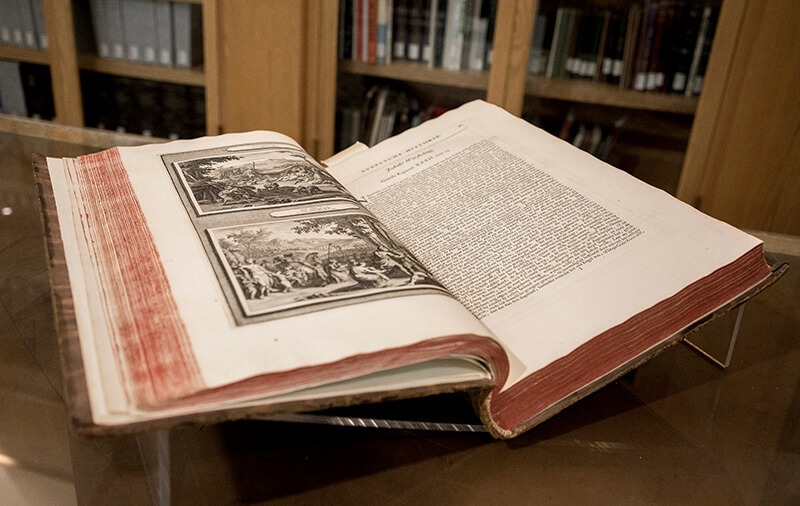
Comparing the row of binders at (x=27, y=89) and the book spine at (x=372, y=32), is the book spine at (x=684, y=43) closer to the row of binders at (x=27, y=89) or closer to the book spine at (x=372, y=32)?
the book spine at (x=372, y=32)

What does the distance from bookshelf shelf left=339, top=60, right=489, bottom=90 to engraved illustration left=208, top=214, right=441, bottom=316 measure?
1450 millimetres

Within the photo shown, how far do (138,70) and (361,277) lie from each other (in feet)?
6.61

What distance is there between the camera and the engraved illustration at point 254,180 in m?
0.61

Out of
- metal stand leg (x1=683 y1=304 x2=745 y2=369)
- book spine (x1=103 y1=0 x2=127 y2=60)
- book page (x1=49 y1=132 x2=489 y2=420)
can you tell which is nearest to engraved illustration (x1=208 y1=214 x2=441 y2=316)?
book page (x1=49 y1=132 x2=489 y2=420)

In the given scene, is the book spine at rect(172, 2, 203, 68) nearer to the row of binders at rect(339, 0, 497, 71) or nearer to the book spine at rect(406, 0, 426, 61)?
the row of binders at rect(339, 0, 497, 71)

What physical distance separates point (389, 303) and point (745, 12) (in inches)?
63.2

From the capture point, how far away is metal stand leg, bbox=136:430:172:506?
44cm

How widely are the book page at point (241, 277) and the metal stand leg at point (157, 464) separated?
0.08 meters

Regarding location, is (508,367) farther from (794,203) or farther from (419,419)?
(794,203)

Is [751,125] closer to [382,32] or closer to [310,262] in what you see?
[382,32]

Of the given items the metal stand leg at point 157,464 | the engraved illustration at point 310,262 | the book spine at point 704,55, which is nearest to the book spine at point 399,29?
the book spine at point 704,55

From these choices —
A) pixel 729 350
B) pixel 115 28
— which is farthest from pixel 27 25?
pixel 729 350

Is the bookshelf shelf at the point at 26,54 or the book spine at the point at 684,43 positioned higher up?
the book spine at the point at 684,43

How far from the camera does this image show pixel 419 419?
52 cm
